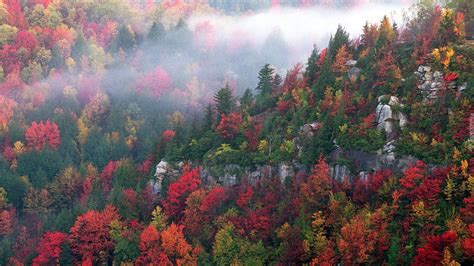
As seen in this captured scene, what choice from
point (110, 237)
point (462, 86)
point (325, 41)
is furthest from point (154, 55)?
point (462, 86)

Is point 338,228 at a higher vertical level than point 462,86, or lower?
lower

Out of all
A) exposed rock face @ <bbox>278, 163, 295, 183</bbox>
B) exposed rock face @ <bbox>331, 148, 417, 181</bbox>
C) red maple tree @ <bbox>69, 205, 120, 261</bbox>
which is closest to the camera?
exposed rock face @ <bbox>331, 148, 417, 181</bbox>

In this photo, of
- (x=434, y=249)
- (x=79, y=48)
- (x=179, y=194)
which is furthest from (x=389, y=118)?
(x=79, y=48)

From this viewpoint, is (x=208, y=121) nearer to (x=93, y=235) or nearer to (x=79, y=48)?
(x=93, y=235)

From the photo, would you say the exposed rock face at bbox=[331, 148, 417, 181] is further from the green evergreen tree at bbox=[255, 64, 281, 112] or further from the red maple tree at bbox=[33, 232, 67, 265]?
the red maple tree at bbox=[33, 232, 67, 265]

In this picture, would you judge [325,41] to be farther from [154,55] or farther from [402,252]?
[402,252]

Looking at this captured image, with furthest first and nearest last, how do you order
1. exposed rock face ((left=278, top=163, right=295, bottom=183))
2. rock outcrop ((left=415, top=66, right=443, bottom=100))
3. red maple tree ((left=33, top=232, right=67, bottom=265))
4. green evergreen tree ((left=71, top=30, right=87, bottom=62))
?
green evergreen tree ((left=71, top=30, right=87, bottom=62))
red maple tree ((left=33, top=232, right=67, bottom=265))
exposed rock face ((left=278, top=163, right=295, bottom=183))
rock outcrop ((left=415, top=66, right=443, bottom=100))

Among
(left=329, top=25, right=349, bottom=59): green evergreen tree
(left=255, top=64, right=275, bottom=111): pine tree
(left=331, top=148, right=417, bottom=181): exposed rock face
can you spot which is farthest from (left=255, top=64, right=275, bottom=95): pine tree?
(left=331, top=148, right=417, bottom=181): exposed rock face

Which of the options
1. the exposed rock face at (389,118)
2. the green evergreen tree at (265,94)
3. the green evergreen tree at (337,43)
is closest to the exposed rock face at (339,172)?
the exposed rock face at (389,118)
